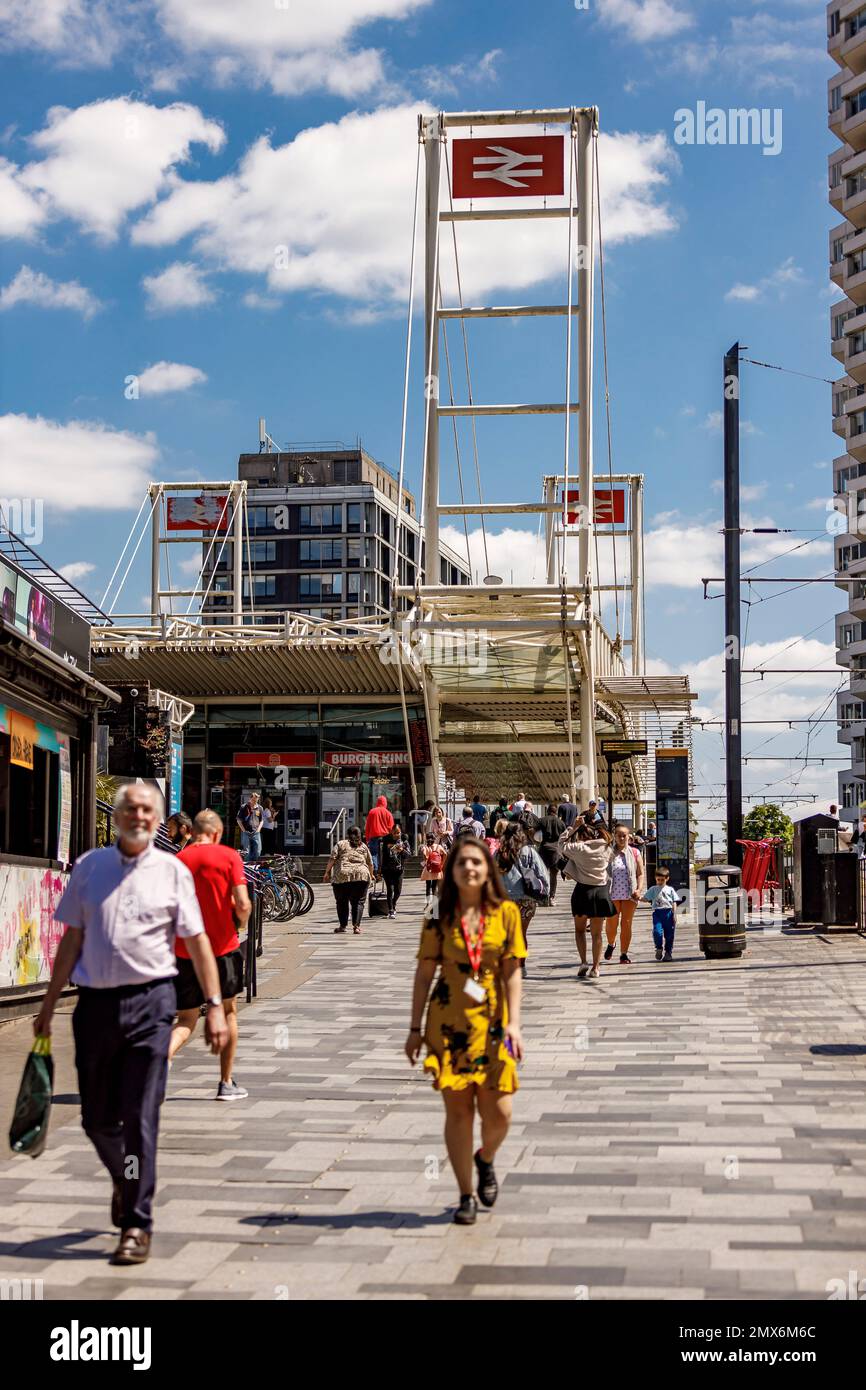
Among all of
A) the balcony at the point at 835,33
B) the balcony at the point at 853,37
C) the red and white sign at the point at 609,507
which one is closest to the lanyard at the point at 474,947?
the red and white sign at the point at 609,507

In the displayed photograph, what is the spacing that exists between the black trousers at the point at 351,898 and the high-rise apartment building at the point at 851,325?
56141 millimetres

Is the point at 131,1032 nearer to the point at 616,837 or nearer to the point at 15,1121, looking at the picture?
the point at 15,1121

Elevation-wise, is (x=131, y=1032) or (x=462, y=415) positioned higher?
(x=462, y=415)

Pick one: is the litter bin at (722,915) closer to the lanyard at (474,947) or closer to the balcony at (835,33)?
the lanyard at (474,947)

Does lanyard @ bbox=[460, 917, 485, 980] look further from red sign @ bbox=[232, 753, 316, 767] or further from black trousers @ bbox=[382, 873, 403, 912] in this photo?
red sign @ bbox=[232, 753, 316, 767]

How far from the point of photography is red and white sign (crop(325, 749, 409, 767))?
41656mm

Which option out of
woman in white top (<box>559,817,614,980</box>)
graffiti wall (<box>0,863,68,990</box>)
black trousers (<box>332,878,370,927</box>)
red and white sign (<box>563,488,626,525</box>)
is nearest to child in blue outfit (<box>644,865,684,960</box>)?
woman in white top (<box>559,817,614,980</box>)

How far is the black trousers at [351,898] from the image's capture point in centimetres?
2100

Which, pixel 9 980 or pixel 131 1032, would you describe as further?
pixel 9 980

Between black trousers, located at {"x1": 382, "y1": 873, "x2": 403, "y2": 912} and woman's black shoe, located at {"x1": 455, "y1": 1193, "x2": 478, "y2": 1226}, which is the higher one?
black trousers, located at {"x1": 382, "y1": 873, "x2": 403, "y2": 912}

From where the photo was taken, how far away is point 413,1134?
8.15m

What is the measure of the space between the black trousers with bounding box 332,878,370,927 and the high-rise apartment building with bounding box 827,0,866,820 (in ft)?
184
